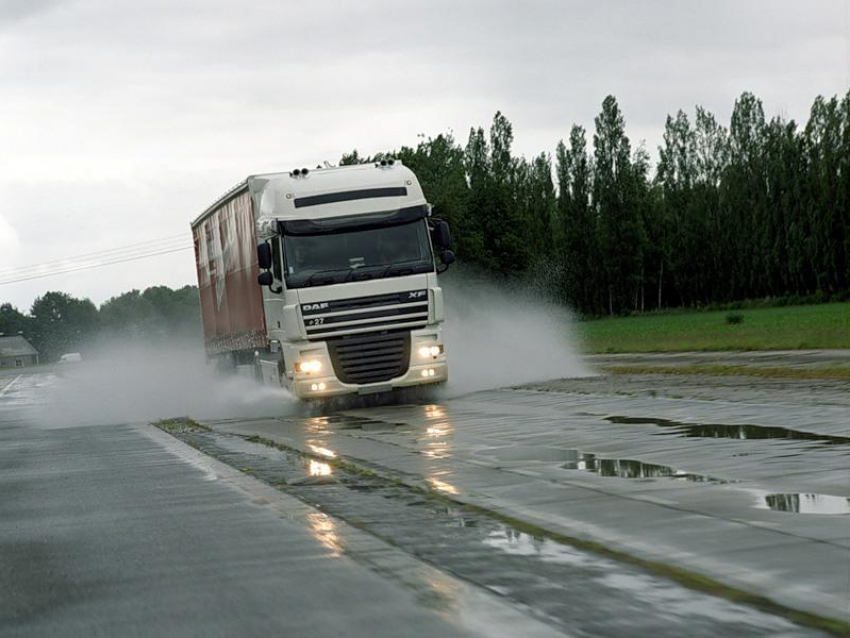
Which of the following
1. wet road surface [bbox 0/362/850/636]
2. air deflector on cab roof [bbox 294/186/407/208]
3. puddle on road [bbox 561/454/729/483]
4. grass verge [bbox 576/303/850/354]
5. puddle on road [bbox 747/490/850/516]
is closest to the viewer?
wet road surface [bbox 0/362/850/636]

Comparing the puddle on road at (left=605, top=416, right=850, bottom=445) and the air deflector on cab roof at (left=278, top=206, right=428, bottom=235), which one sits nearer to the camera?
the puddle on road at (left=605, top=416, right=850, bottom=445)

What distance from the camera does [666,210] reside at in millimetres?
109625

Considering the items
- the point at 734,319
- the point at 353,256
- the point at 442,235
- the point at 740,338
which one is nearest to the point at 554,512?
the point at 353,256

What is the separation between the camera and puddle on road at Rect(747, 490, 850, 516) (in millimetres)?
8453

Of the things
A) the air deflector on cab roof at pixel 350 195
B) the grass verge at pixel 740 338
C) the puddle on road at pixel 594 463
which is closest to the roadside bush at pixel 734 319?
the grass verge at pixel 740 338

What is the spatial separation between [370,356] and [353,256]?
5.46ft

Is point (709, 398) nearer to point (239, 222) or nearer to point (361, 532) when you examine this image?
point (239, 222)

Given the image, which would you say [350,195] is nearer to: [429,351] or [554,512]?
[429,351]

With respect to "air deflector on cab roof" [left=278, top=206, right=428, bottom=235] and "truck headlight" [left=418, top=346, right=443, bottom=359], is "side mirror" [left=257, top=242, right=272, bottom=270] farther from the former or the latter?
"truck headlight" [left=418, top=346, right=443, bottom=359]

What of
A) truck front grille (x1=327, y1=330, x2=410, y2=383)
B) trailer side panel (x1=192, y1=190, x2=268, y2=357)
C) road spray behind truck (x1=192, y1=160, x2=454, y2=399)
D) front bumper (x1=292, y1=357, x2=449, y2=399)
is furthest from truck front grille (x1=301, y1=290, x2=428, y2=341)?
trailer side panel (x1=192, y1=190, x2=268, y2=357)

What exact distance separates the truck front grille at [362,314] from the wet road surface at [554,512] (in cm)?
326

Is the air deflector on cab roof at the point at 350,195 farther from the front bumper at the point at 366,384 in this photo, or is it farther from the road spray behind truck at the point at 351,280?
the front bumper at the point at 366,384

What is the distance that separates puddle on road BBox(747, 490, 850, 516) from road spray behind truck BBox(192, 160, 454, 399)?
13.1 m

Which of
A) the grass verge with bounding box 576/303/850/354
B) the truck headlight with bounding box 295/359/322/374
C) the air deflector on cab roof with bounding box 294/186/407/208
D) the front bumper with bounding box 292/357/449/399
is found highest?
the air deflector on cab roof with bounding box 294/186/407/208
